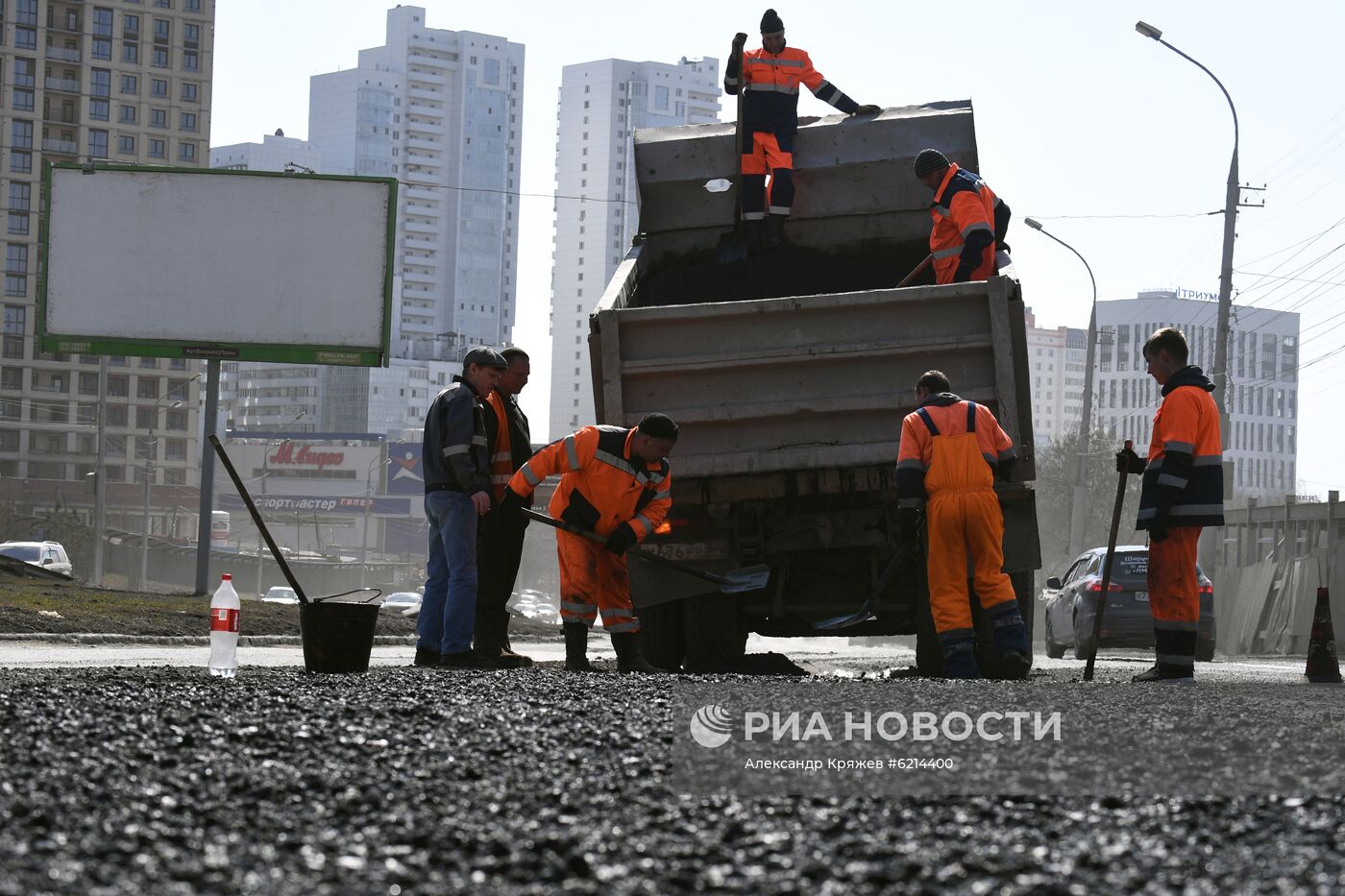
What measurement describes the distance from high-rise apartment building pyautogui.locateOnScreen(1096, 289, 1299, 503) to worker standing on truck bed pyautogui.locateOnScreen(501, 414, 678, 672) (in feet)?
426

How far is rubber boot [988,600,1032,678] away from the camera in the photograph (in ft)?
24.4

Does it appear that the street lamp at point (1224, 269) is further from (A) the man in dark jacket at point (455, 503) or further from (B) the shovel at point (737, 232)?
(A) the man in dark jacket at point (455, 503)

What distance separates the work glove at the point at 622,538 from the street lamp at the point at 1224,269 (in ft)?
55.7

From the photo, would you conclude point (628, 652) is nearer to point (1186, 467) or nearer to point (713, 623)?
point (713, 623)

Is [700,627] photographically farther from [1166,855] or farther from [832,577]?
[1166,855]

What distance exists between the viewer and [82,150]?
323 feet

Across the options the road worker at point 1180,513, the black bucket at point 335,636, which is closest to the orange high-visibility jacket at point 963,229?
the road worker at point 1180,513

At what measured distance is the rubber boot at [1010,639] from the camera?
24.4 ft

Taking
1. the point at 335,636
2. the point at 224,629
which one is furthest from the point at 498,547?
the point at 224,629

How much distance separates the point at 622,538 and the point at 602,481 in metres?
0.31

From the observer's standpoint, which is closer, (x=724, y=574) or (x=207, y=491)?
(x=724, y=574)

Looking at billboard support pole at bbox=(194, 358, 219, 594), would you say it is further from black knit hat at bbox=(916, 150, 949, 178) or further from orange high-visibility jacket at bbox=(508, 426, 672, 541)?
orange high-visibility jacket at bbox=(508, 426, 672, 541)

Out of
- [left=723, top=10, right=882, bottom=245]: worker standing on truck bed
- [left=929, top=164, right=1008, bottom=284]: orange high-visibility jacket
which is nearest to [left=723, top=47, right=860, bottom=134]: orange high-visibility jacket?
[left=723, top=10, right=882, bottom=245]: worker standing on truck bed

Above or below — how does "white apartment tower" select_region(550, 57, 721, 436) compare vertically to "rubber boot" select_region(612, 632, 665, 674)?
above
